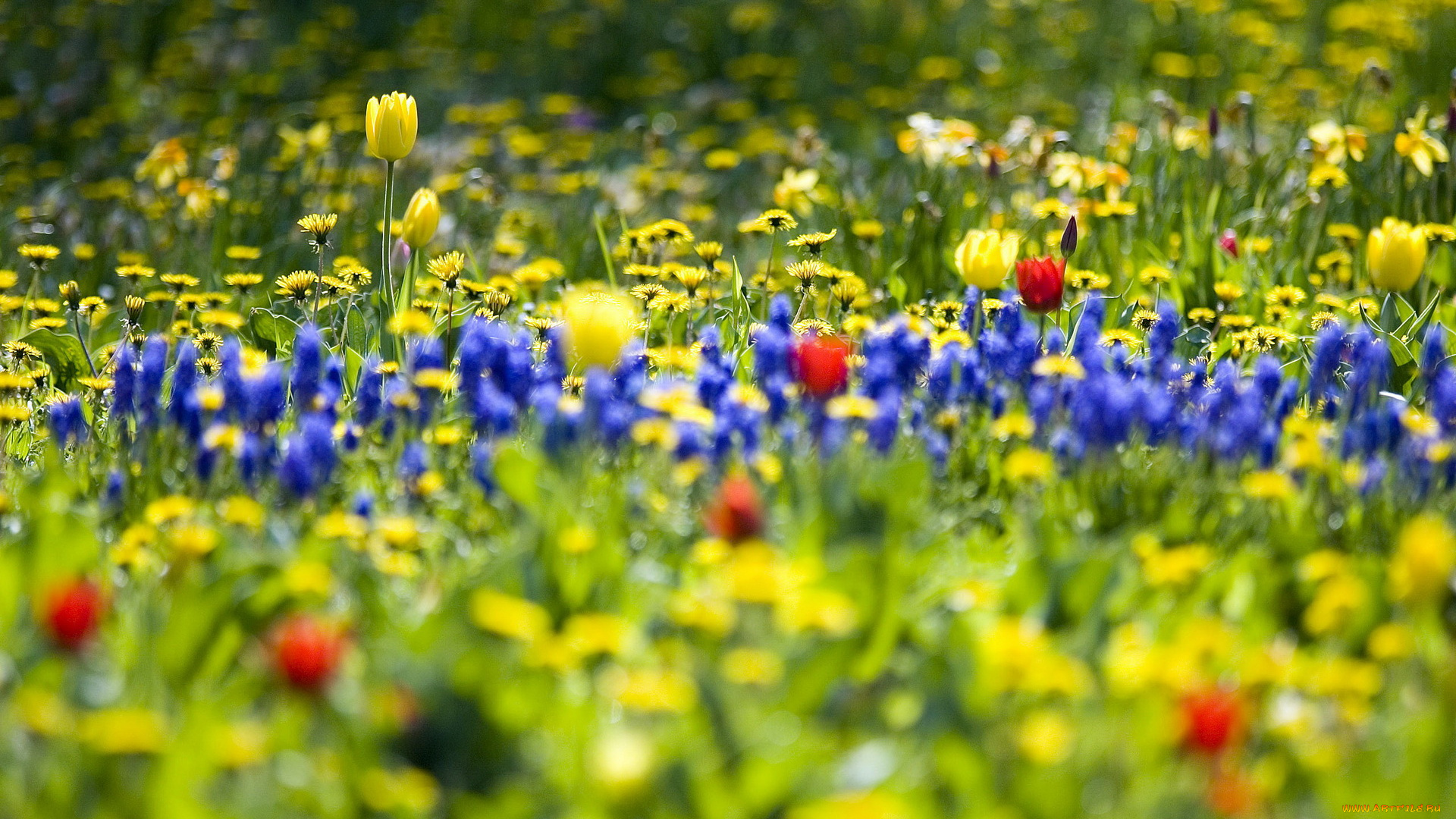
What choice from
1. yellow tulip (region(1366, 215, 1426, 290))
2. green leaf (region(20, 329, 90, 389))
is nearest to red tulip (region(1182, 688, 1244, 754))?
yellow tulip (region(1366, 215, 1426, 290))

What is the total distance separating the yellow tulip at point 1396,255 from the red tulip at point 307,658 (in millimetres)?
2653

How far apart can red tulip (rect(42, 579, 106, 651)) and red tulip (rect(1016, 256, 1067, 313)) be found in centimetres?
200

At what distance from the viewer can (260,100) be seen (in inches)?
255

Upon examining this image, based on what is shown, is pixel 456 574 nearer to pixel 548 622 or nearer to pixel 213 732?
pixel 548 622

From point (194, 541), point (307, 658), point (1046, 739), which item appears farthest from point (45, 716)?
point (1046, 739)

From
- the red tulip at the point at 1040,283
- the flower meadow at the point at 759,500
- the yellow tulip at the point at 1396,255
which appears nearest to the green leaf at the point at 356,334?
the flower meadow at the point at 759,500

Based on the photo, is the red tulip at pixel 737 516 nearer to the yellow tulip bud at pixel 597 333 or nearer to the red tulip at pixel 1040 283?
the yellow tulip bud at pixel 597 333

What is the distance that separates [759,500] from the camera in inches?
89.4

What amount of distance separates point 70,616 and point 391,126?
6.22 ft

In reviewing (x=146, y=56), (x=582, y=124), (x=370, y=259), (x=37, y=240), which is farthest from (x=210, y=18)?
(x=370, y=259)

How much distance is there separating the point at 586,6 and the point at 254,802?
7.02 meters

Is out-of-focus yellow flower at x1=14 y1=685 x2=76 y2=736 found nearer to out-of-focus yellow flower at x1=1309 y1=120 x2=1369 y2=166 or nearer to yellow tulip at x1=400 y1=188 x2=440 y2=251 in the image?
yellow tulip at x1=400 y1=188 x2=440 y2=251

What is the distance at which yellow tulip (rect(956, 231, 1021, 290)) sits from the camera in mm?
2984

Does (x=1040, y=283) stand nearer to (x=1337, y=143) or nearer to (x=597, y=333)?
(x=597, y=333)
